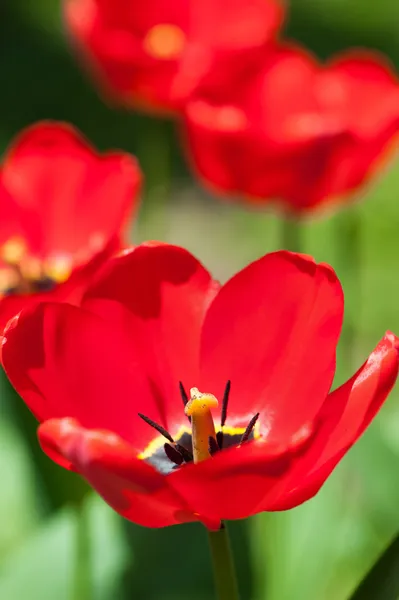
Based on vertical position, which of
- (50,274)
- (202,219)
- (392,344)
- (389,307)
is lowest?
(202,219)

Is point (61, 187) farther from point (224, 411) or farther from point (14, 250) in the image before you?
point (224, 411)

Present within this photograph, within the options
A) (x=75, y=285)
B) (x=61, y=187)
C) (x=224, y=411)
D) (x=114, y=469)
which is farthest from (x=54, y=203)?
(x=114, y=469)

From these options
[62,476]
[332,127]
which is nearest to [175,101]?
[332,127]

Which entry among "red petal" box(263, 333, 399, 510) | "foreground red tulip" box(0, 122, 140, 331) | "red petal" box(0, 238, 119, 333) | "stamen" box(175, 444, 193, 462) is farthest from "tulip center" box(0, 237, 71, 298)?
"red petal" box(263, 333, 399, 510)

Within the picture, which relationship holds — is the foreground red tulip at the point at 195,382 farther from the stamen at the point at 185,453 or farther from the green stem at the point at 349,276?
the green stem at the point at 349,276

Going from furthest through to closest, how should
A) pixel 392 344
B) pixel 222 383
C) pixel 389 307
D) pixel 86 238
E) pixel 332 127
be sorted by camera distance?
1. pixel 389 307
2. pixel 332 127
3. pixel 86 238
4. pixel 222 383
5. pixel 392 344

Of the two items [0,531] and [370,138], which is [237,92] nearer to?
[370,138]

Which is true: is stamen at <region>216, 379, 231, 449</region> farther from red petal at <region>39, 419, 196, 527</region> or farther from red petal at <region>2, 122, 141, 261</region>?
red petal at <region>2, 122, 141, 261</region>

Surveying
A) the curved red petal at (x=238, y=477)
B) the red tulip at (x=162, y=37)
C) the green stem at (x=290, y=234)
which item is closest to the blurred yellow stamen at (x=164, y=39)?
the red tulip at (x=162, y=37)
